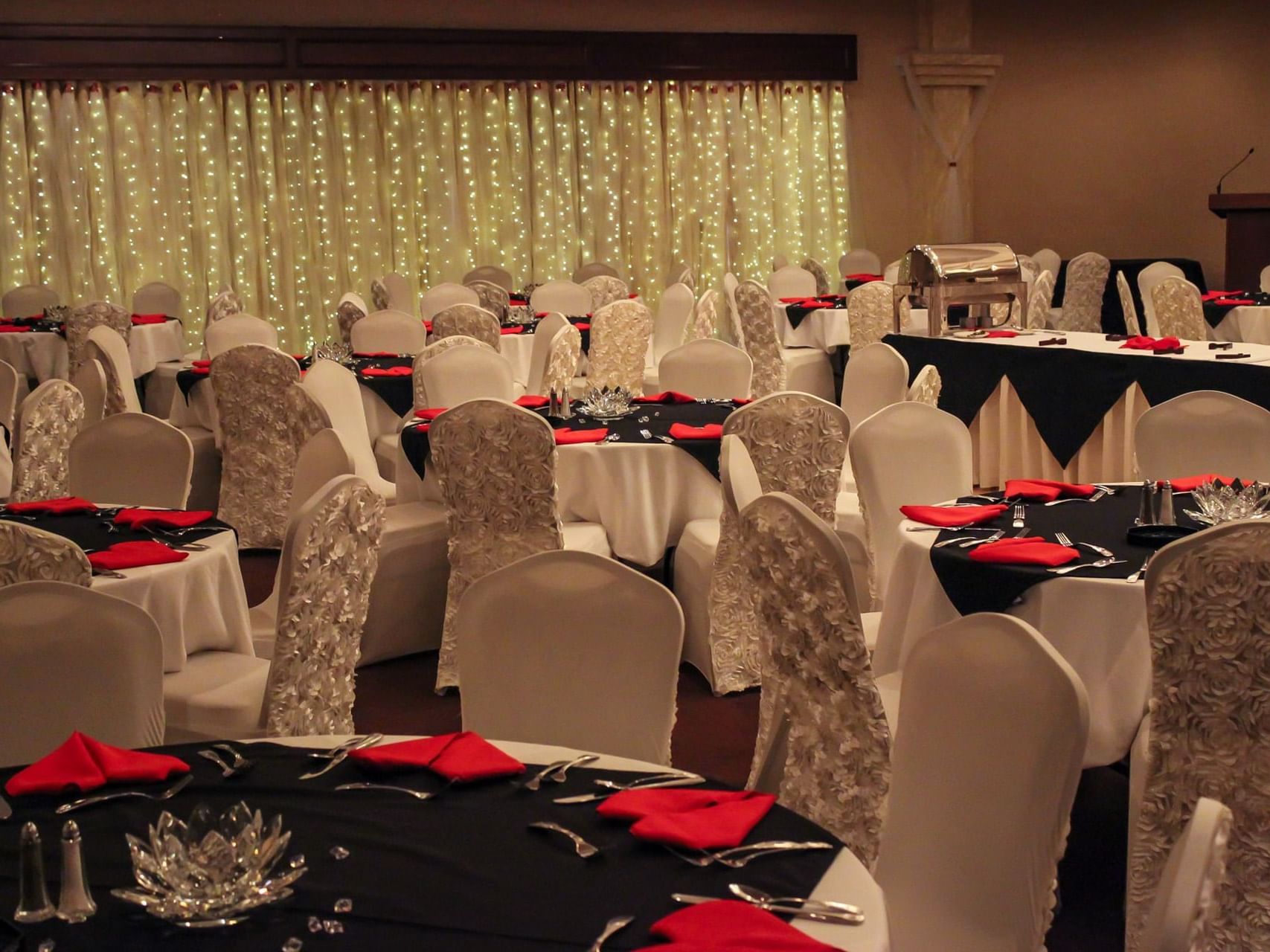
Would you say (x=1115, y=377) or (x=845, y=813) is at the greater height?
(x=1115, y=377)

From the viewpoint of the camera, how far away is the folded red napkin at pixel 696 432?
16.5 feet

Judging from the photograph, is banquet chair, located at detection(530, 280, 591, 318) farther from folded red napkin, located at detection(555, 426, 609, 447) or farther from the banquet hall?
folded red napkin, located at detection(555, 426, 609, 447)

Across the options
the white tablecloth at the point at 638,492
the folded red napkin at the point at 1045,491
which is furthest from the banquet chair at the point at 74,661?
the white tablecloth at the point at 638,492

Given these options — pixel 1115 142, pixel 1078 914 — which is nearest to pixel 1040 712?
pixel 1078 914

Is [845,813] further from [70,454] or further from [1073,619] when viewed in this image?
[70,454]

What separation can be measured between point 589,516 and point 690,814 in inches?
133

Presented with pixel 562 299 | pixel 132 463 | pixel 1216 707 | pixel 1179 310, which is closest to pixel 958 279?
pixel 1179 310

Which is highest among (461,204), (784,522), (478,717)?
(461,204)

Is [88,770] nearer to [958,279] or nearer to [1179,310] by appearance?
[958,279]

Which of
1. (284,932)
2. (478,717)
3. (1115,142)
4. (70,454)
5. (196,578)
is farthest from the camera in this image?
(1115,142)

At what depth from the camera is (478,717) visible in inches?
108

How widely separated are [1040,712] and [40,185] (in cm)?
1090

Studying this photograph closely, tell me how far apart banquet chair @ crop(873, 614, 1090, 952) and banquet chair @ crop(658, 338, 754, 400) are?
4.46 meters
